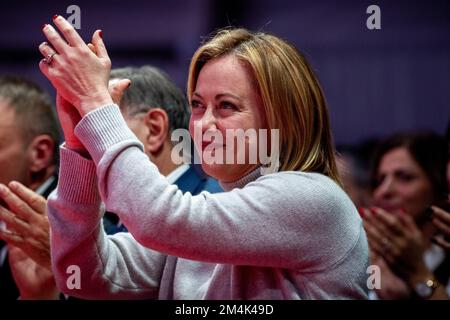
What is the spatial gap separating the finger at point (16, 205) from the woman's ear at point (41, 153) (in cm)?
26

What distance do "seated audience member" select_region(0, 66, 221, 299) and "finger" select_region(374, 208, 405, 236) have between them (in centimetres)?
47

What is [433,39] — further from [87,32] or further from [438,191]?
[87,32]

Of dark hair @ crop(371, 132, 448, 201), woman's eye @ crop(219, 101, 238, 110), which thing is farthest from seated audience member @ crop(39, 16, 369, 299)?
dark hair @ crop(371, 132, 448, 201)

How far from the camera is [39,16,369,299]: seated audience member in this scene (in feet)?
3.38

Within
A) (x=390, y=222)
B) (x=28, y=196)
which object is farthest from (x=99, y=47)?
(x=390, y=222)

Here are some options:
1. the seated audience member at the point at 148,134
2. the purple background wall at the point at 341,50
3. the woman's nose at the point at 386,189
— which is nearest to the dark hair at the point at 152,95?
the seated audience member at the point at 148,134

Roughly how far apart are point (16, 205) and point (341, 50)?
5.37 feet

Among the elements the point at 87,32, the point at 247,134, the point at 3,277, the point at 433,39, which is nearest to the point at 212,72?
the point at 247,134

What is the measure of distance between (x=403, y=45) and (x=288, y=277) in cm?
146

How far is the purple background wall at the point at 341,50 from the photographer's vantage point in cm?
230

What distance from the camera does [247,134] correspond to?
1.14 metres

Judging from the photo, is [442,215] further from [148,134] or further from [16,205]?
[16,205]

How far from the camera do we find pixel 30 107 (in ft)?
5.88

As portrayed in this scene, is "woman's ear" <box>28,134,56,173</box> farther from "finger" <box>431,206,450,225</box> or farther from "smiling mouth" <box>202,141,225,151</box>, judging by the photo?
"finger" <box>431,206,450,225</box>
